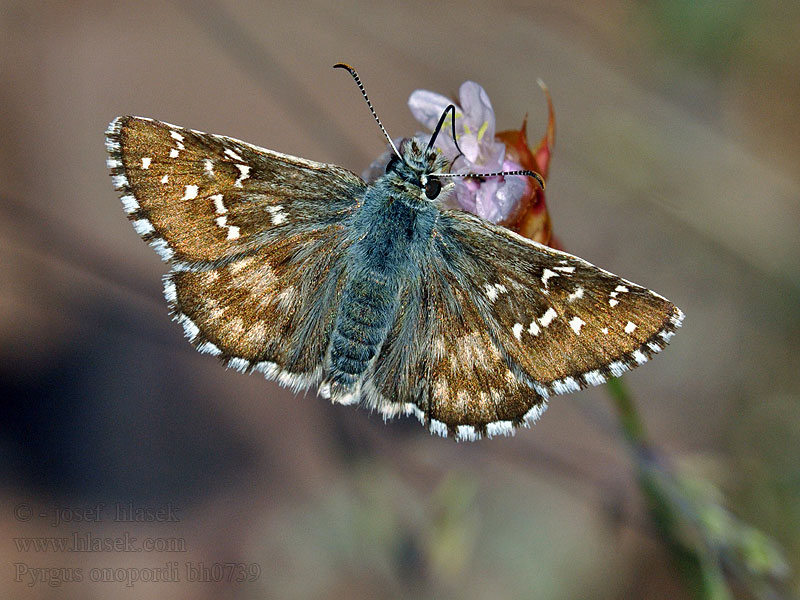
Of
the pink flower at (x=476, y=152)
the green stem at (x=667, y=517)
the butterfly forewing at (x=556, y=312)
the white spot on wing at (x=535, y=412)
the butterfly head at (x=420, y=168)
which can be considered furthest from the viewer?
the green stem at (x=667, y=517)

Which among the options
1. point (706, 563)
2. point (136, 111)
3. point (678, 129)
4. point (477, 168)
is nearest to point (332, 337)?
point (477, 168)

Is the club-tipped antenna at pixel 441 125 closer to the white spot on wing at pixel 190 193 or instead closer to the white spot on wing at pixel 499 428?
the white spot on wing at pixel 190 193

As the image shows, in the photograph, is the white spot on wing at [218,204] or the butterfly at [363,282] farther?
the white spot on wing at [218,204]

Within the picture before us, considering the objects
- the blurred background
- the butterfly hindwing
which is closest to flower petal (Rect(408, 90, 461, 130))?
the butterfly hindwing

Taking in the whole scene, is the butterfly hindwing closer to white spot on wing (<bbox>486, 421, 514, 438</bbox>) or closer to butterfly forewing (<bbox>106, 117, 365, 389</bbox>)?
butterfly forewing (<bbox>106, 117, 365, 389</bbox>)

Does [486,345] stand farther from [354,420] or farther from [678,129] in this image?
[678,129]

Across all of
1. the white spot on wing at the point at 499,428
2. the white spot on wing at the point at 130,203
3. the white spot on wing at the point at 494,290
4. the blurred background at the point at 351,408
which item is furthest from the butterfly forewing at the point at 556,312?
the blurred background at the point at 351,408

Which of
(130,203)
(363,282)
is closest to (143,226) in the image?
(130,203)
